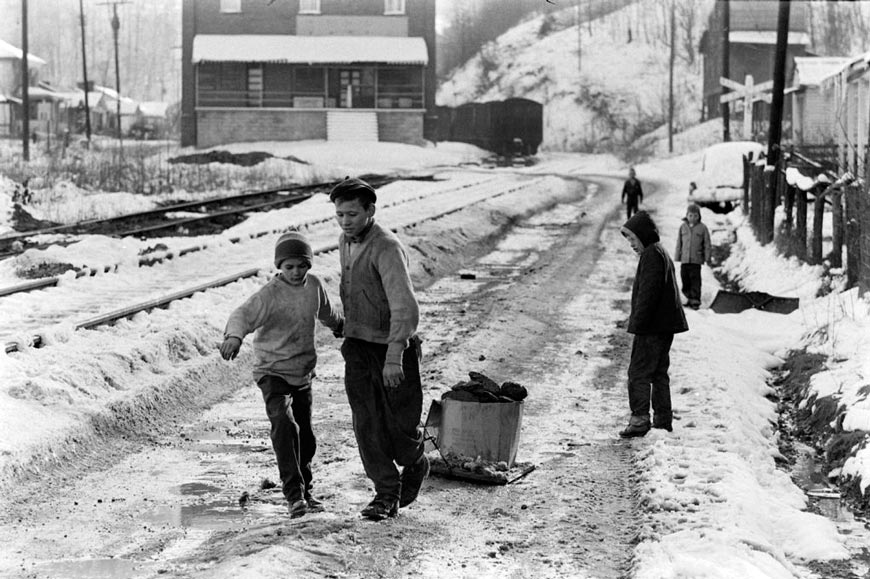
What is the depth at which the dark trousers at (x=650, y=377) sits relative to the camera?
354 inches

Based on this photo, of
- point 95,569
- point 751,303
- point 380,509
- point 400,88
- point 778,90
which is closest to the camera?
point 95,569

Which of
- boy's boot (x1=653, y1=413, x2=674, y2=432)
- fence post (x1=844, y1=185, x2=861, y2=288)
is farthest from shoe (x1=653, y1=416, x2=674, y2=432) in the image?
fence post (x1=844, y1=185, x2=861, y2=288)

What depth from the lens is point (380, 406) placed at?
658 centimetres

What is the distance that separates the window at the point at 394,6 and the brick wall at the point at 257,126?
6.18 m

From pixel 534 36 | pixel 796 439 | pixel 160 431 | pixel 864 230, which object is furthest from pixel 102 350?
pixel 534 36

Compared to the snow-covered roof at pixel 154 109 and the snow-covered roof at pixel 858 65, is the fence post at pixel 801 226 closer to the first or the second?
A: the snow-covered roof at pixel 858 65

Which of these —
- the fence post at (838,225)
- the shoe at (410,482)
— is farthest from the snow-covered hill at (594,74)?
the shoe at (410,482)

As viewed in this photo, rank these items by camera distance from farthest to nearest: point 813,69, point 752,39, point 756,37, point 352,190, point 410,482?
point 756,37
point 752,39
point 813,69
point 410,482
point 352,190

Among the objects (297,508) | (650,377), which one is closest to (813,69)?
(650,377)

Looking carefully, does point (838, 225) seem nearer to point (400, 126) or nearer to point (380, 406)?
point (380, 406)

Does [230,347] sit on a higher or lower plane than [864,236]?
lower

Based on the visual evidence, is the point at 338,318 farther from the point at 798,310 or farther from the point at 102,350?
the point at 798,310

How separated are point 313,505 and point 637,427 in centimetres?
306

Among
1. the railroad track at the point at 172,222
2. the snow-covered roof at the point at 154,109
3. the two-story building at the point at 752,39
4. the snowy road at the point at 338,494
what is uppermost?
the two-story building at the point at 752,39
